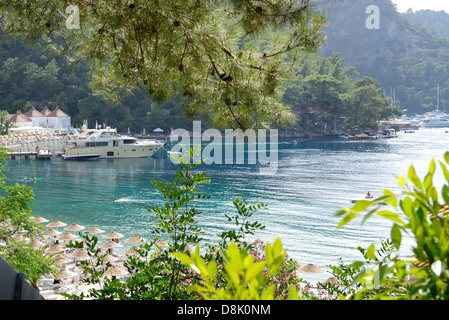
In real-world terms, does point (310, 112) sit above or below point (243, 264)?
above

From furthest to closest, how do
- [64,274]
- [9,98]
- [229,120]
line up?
[9,98] → [64,274] → [229,120]

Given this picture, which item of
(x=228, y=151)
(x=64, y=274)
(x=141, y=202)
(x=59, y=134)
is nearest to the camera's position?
(x=64, y=274)

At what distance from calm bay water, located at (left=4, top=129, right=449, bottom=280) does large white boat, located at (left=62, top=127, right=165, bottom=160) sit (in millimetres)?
1062

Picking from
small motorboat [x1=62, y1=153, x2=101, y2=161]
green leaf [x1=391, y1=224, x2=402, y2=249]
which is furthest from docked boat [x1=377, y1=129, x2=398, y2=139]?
green leaf [x1=391, y1=224, x2=402, y2=249]

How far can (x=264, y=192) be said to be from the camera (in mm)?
24156

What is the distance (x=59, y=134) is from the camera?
48844mm

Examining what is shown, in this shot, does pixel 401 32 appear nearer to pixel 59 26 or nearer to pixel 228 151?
pixel 228 151

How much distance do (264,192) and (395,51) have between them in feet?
281

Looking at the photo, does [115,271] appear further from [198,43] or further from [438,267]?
[438,267]

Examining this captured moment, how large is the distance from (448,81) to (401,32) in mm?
16842

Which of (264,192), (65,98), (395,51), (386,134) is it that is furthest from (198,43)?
(395,51)

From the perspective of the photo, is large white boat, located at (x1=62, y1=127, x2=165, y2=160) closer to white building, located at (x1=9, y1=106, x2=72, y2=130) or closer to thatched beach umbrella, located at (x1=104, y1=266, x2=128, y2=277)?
white building, located at (x1=9, y1=106, x2=72, y2=130)

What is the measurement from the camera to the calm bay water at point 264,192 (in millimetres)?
16391
